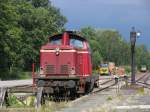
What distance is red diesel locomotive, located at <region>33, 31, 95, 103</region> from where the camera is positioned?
3066 centimetres

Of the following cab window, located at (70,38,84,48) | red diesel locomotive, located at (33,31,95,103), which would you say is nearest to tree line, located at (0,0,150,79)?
cab window, located at (70,38,84,48)

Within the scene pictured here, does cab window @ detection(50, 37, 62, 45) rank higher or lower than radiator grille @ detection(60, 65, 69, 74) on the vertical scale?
higher

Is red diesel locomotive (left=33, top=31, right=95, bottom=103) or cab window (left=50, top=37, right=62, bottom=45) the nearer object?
red diesel locomotive (left=33, top=31, right=95, bottom=103)

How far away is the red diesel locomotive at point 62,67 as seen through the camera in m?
30.7

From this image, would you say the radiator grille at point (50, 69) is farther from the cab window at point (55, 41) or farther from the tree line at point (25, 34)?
the tree line at point (25, 34)

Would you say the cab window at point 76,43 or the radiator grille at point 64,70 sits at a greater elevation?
the cab window at point 76,43

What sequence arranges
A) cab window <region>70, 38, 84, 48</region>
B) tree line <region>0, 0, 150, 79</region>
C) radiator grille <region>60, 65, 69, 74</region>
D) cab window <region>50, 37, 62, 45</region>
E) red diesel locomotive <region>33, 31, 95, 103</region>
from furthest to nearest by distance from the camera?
tree line <region>0, 0, 150, 79</region>, cab window <region>70, 38, 84, 48</region>, cab window <region>50, 37, 62, 45</region>, radiator grille <region>60, 65, 69, 74</region>, red diesel locomotive <region>33, 31, 95, 103</region>

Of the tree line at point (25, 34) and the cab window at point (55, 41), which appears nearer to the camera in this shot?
the cab window at point (55, 41)

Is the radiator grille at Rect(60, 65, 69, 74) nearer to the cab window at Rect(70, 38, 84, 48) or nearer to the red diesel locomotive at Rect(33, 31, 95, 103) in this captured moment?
the red diesel locomotive at Rect(33, 31, 95, 103)

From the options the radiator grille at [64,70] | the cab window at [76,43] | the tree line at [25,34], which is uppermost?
the tree line at [25,34]

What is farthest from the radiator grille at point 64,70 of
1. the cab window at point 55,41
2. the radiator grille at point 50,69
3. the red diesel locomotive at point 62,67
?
the cab window at point 55,41

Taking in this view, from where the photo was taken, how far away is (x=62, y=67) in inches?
1248

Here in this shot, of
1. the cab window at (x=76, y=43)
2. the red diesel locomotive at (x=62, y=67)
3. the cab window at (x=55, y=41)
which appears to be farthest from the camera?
the cab window at (x=76, y=43)

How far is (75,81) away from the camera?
31.1 meters
